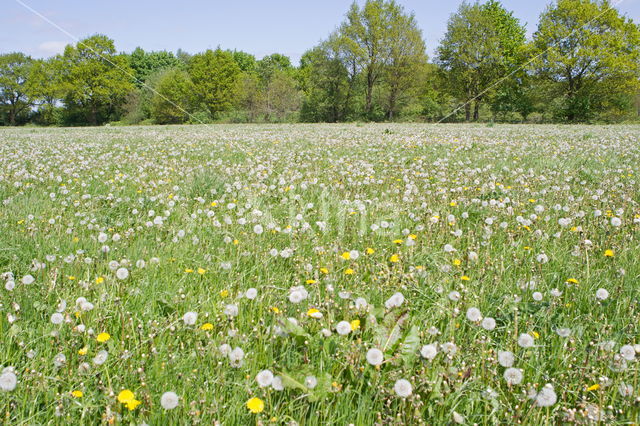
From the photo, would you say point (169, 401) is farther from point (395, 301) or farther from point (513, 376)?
point (513, 376)

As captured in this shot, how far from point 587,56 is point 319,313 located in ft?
153

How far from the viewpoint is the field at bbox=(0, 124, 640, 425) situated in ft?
5.25

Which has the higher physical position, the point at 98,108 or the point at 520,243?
the point at 98,108

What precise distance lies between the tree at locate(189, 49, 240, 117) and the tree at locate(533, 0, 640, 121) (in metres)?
40.5

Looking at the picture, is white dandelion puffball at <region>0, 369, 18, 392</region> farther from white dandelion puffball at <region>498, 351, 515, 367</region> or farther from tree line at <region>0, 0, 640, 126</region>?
tree line at <region>0, 0, 640, 126</region>

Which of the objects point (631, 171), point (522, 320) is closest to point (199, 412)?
point (522, 320)

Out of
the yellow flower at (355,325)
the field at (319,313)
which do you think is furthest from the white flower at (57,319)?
the yellow flower at (355,325)

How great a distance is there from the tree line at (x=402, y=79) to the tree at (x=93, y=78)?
0.18 metres

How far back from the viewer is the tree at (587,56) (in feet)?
122

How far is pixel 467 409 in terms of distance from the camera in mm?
1628

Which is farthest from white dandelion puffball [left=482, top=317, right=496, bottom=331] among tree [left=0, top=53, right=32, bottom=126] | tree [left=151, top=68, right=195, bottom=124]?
tree [left=0, top=53, right=32, bottom=126]

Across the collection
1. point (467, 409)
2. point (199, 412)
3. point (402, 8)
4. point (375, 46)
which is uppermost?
point (402, 8)

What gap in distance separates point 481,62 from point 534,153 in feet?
143

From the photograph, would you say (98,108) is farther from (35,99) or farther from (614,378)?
(614,378)
